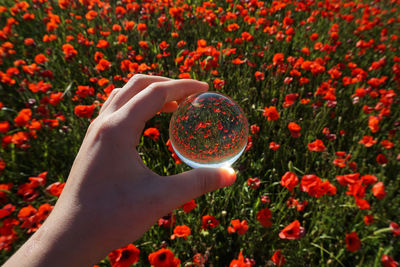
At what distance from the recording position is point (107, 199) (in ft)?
2.50

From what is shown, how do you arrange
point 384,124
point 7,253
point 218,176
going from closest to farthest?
point 218,176 → point 7,253 → point 384,124

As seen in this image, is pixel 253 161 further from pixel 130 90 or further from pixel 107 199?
pixel 107 199

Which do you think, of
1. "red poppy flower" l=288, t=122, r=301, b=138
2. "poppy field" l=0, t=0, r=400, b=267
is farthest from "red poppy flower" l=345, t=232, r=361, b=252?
"red poppy flower" l=288, t=122, r=301, b=138

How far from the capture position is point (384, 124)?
7.42 ft

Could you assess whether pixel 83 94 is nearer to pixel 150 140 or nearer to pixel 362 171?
pixel 150 140

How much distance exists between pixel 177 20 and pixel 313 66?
1.92 metres

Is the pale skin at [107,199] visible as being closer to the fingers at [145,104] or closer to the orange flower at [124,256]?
the fingers at [145,104]

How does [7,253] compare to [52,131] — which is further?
[52,131]

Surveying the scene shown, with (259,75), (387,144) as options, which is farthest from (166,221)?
(387,144)

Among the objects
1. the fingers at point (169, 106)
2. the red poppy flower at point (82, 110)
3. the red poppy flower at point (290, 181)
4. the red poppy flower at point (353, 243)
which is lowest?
the red poppy flower at point (353, 243)

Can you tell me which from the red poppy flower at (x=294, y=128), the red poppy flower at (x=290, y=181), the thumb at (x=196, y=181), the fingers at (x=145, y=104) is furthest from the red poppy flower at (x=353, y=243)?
the fingers at (x=145, y=104)

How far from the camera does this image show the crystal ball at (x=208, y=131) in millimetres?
1071

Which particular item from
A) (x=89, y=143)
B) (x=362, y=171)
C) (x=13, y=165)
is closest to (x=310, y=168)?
(x=362, y=171)

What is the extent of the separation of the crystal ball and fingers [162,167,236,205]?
0.13m
